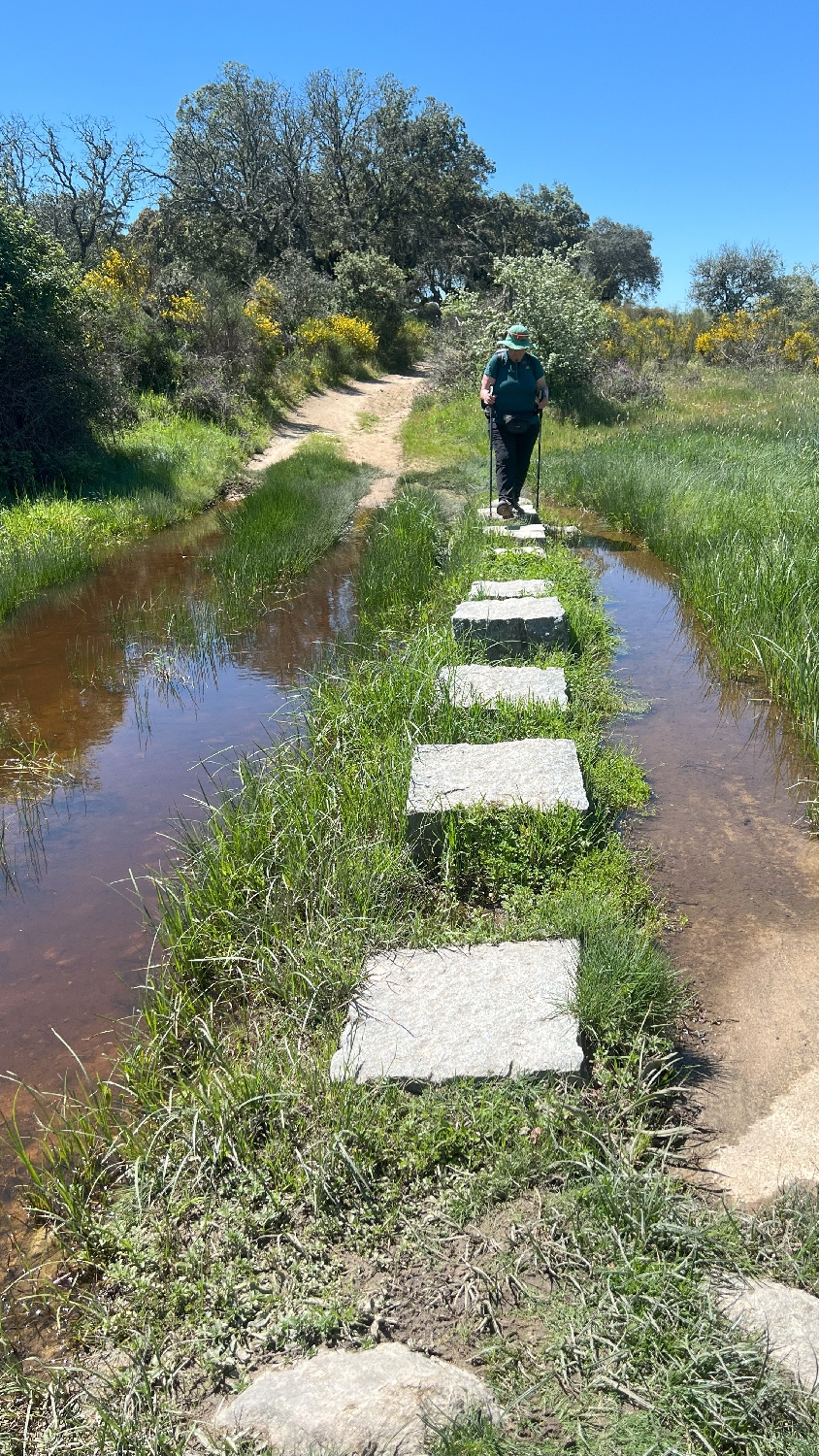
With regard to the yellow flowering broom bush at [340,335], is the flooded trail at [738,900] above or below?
below

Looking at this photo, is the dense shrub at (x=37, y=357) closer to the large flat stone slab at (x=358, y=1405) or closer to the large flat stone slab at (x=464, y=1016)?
the large flat stone slab at (x=464, y=1016)

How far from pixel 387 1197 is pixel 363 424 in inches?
812

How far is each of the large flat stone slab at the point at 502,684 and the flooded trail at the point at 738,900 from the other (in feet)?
2.30

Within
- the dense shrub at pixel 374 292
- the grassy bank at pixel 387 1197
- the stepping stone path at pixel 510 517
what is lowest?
the grassy bank at pixel 387 1197

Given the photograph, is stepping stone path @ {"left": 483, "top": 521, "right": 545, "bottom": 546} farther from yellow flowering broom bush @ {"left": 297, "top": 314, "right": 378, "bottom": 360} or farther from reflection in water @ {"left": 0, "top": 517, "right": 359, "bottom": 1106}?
yellow flowering broom bush @ {"left": 297, "top": 314, "right": 378, "bottom": 360}

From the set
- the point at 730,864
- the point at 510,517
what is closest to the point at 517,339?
the point at 510,517

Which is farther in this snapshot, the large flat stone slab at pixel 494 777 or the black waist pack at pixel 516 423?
the black waist pack at pixel 516 423

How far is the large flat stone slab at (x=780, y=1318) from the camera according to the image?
1.81 m

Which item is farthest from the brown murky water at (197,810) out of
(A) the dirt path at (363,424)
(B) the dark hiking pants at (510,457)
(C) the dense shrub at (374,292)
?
(C) the dense shrub at (374,292)

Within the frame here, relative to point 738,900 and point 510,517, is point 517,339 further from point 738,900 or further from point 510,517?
point 738,900

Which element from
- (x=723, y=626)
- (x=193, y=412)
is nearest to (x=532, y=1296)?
(x=723, y=626)

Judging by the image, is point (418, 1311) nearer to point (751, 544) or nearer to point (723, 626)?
point (723, 626)

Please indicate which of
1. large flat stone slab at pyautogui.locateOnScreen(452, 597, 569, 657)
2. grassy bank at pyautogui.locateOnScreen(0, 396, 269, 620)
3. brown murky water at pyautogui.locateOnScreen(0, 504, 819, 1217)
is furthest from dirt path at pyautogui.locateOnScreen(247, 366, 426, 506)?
large flat stone slab at pyautogui.locateOnScreen(452, 597, 569, 657)

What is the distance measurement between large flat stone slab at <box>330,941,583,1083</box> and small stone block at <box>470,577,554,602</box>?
368 cm
